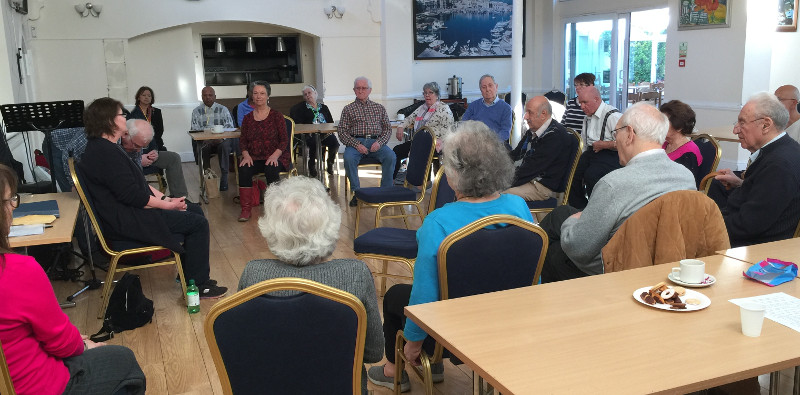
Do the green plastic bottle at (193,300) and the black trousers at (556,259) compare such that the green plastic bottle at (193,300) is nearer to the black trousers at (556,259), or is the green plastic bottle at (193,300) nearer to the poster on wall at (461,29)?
the black trousers at (556,259)

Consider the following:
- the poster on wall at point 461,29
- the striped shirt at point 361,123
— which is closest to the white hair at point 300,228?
the striped shirt at point 361,123

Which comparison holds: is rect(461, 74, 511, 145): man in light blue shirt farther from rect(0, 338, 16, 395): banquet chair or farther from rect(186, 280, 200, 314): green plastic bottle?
rect(0, 338, 16, 395): banquet chair

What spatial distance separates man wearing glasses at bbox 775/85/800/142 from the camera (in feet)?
16.7

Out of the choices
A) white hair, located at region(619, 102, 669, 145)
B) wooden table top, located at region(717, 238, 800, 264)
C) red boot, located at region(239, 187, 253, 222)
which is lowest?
red boot, located at region(239, 187, 253, 222)

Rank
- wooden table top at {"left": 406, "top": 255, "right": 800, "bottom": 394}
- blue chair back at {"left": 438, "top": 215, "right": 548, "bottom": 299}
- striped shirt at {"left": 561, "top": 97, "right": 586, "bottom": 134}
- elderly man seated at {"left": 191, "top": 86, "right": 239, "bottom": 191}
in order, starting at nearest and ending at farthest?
wooden table top at {"left": 406, "top": 255, "right": 800, "bottom": 394} < blue chair back at {"left": 438, "top": 215, "right": 548, "bottom": 299} < striped shirt at {"left": 561, "top": 97, "right": 586, "bottom": 134} < elderly man seated at {"left": 191, "top": 86, "right": 239, "bottom": 191}

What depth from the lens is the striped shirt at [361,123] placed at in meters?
6.80

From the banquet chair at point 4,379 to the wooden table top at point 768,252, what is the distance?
7.69 feet

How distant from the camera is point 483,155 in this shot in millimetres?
2609

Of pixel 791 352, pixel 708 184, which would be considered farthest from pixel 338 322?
pixel 708 184

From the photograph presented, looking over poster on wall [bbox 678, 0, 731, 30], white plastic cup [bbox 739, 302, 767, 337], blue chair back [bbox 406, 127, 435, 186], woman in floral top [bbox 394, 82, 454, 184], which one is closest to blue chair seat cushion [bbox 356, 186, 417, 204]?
blue chair back [bbox 406, 127, 435, 186]

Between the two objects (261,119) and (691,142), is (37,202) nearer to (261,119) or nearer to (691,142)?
(261,119)

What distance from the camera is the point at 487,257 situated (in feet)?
7.73

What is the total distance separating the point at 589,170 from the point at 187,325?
9.73 ft

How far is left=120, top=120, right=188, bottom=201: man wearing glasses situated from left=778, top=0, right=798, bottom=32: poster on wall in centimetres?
697
